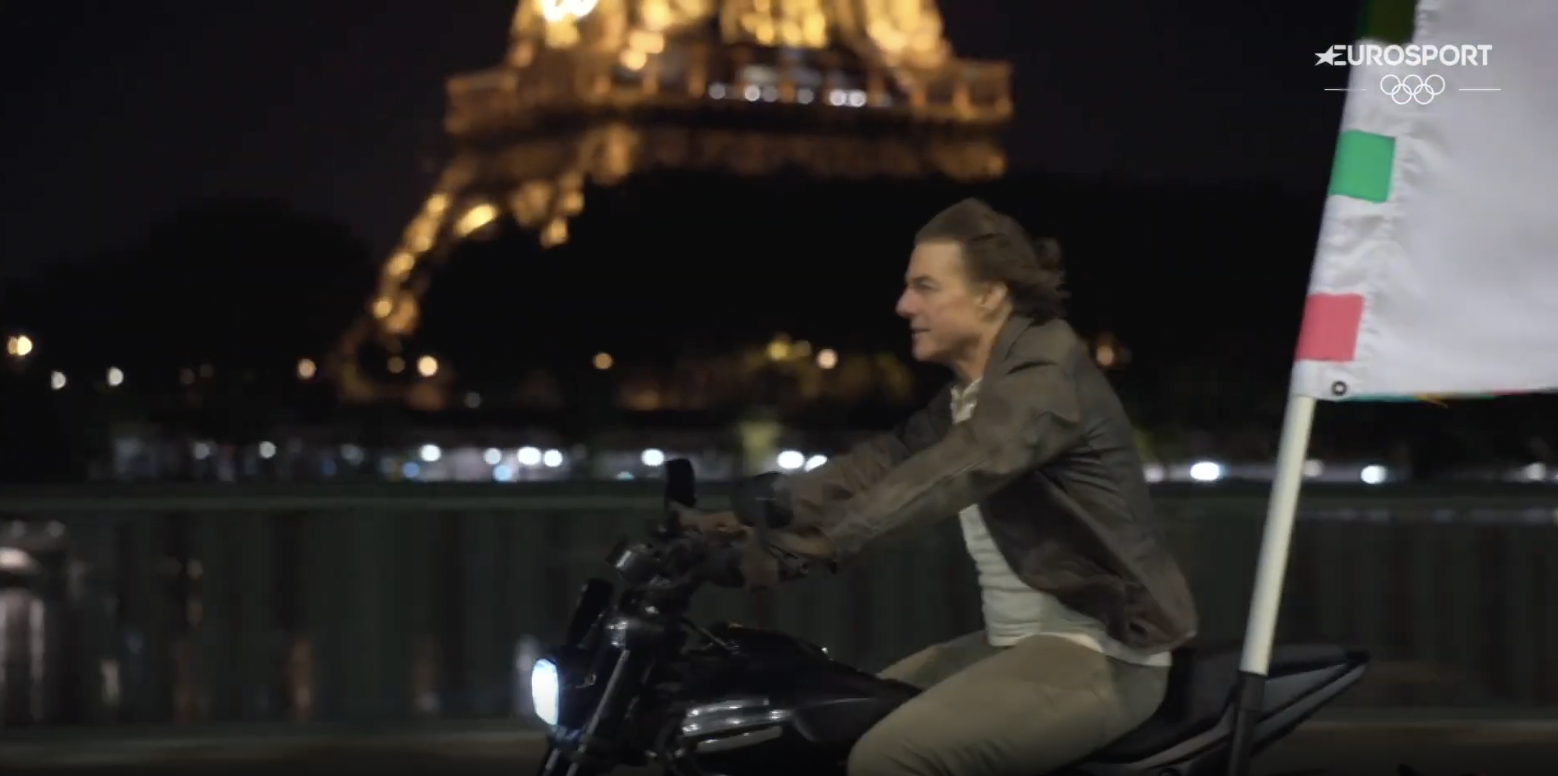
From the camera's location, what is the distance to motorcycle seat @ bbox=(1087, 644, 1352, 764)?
3.75m

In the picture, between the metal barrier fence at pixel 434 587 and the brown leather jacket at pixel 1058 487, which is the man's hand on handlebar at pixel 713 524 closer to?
the brown leather jacket at pixel 1058 487

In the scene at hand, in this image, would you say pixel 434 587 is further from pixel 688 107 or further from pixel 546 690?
pixel 688 107

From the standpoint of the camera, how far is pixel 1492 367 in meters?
3.61

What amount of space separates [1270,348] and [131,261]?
3226 cm

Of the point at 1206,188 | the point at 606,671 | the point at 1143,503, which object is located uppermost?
the point at 1206,188

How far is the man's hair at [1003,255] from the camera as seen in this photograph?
3822mm

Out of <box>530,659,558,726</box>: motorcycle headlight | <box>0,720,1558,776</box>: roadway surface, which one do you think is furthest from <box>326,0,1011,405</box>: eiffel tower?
<box>530,659,558,726</box>: motorcycle headlight

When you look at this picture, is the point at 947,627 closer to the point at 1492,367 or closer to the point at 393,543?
the point at 393,543

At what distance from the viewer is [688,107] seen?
89.6 meters

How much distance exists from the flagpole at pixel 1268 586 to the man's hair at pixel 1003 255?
43cm

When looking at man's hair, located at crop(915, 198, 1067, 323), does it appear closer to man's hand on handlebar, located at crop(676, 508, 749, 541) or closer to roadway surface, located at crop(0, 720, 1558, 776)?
man's hand on handlebar, located at crop(676, 508, 749, 541)

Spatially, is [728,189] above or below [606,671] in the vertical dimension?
above

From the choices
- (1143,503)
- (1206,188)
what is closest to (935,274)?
(1143,503)

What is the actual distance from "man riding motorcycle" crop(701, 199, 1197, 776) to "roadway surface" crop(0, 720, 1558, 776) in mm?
4206
